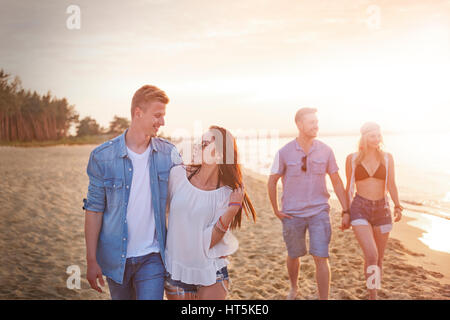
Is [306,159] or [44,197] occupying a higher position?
[306,159]

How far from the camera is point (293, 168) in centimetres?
463

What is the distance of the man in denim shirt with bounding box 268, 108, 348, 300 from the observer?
443 centimetres

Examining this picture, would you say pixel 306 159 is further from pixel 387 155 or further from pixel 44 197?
pixel 44 197

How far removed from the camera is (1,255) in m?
6.10

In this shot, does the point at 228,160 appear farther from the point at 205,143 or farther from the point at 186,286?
the point at 186,286

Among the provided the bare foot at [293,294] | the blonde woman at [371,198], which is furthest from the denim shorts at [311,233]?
the bare foot at [293,294]

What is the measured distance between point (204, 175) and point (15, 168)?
15921mm

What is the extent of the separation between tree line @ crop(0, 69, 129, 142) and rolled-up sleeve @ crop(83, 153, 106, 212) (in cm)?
2703

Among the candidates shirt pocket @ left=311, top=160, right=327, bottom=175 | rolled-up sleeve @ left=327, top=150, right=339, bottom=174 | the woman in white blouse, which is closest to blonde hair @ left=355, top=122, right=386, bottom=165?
rolled-up sleeve @ left=327, top=150, right=339, bottom=174

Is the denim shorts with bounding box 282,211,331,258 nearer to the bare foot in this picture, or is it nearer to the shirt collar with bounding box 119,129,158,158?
the bare foot

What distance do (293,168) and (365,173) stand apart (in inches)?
33.3

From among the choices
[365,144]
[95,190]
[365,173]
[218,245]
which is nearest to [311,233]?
[365,173]
